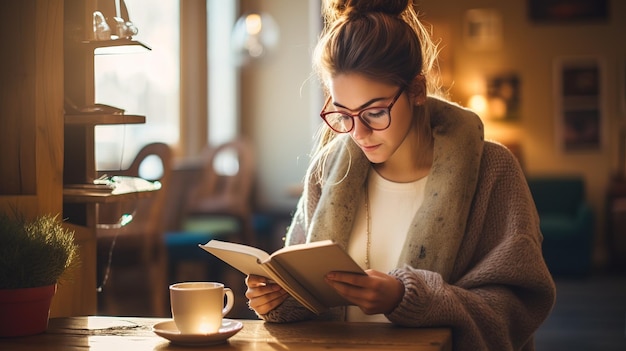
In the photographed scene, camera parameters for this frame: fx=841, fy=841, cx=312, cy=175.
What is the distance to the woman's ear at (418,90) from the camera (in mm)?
1738

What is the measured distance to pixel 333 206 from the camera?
183cm

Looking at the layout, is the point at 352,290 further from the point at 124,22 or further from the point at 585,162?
the point at 585,162

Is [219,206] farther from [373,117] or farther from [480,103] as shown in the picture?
→ [373,117]

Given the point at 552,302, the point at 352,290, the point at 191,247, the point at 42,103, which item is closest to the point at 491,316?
the point at 552,302

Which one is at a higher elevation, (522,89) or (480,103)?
(522,89)

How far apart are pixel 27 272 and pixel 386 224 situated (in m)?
0.77

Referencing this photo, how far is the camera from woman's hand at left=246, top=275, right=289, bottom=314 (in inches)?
62.3

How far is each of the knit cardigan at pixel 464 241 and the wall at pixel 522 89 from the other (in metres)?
5.37

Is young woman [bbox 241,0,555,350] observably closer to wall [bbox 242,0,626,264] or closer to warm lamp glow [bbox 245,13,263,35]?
warm lamp glow [bbox 245,13,263,35]

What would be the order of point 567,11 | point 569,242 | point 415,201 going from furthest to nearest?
point 567,11 < point 569,242 < point 415,201

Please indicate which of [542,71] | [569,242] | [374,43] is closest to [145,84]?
[569,242]

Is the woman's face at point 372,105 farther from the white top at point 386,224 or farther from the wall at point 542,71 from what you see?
the wall at point 542,71

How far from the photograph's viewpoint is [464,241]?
67.2 inches

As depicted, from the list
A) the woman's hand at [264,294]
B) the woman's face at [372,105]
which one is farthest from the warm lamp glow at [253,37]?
the woman's hand at [264,294]
